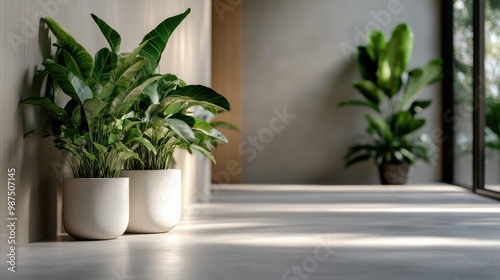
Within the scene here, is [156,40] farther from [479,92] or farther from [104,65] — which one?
[479,92]

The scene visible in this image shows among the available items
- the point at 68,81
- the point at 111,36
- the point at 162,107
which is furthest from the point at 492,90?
the point at 68,81

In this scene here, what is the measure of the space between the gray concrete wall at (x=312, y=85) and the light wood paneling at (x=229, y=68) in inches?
3.6

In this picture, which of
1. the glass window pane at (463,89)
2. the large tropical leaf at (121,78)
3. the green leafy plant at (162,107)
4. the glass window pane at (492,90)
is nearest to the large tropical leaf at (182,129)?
the green leafy plant at (162,107)

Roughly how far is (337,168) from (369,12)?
1.75 metres

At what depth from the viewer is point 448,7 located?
8078 millimetres

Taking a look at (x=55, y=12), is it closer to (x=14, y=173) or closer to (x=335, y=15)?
(x=14, y=173)

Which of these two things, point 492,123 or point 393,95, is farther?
point 393,95

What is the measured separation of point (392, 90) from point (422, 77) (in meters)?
0.33

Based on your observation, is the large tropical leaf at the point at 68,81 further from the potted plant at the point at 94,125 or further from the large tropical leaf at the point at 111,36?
the large tropical leaf at the point at 111,36

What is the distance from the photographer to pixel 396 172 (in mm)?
7711

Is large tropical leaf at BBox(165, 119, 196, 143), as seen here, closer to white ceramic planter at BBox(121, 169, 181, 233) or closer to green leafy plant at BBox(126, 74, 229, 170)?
green leafy plant at BBox(126, 74, 229, 170)

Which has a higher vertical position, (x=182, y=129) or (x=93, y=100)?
(x=93, y=100)

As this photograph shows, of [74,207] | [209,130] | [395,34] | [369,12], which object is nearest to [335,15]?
[369,12]

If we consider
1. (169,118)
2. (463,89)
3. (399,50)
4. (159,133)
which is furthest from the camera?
(399,50)
